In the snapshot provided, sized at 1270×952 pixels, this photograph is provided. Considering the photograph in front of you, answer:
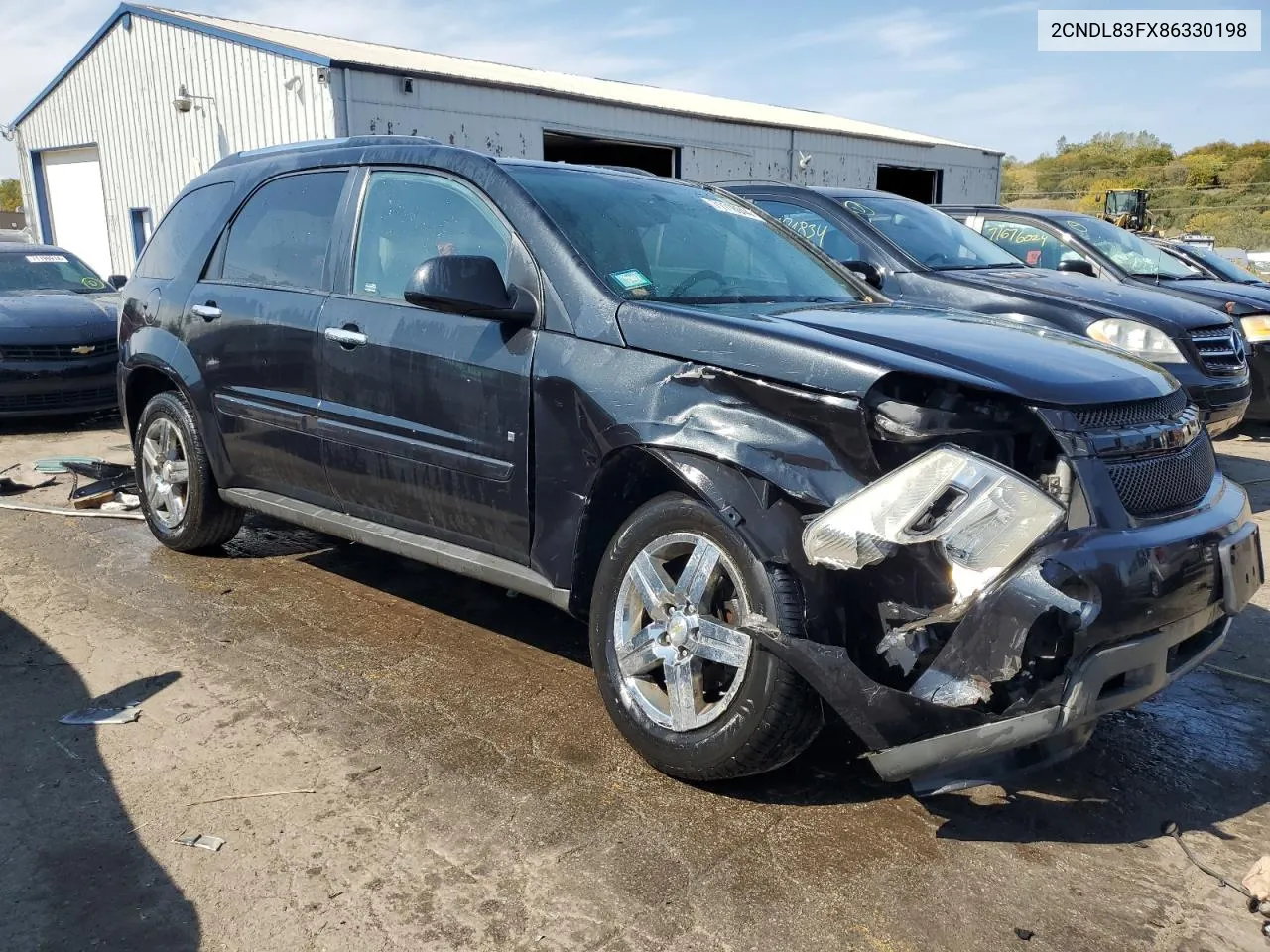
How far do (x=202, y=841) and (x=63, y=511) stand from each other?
14.0 ft

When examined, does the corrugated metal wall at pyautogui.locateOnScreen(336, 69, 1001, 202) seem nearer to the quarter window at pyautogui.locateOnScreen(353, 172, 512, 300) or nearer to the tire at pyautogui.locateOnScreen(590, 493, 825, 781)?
the quarter window at pyautogui.locateOnScreen(353, 172, 512, 300)

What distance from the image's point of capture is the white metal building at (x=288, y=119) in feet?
47.1

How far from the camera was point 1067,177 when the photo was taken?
6444 centimetres

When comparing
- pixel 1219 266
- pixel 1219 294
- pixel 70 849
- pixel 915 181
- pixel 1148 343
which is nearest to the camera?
pixel 70 849

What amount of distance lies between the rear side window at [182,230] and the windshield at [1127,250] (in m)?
6.83

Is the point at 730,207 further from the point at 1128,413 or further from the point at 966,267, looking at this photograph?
the point at 966,267

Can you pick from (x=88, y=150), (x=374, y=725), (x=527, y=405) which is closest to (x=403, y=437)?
(x=527, y=405)

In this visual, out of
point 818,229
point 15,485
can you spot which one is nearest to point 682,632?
point 818,229

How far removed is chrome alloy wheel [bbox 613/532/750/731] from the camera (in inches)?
115

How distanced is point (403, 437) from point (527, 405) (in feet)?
2.12

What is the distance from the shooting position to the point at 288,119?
14.6 m

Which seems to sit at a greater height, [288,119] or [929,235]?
[288,119]

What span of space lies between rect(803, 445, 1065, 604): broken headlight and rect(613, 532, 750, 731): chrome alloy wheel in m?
0.40

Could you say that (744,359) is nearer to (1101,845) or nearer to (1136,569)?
(1136,569)
